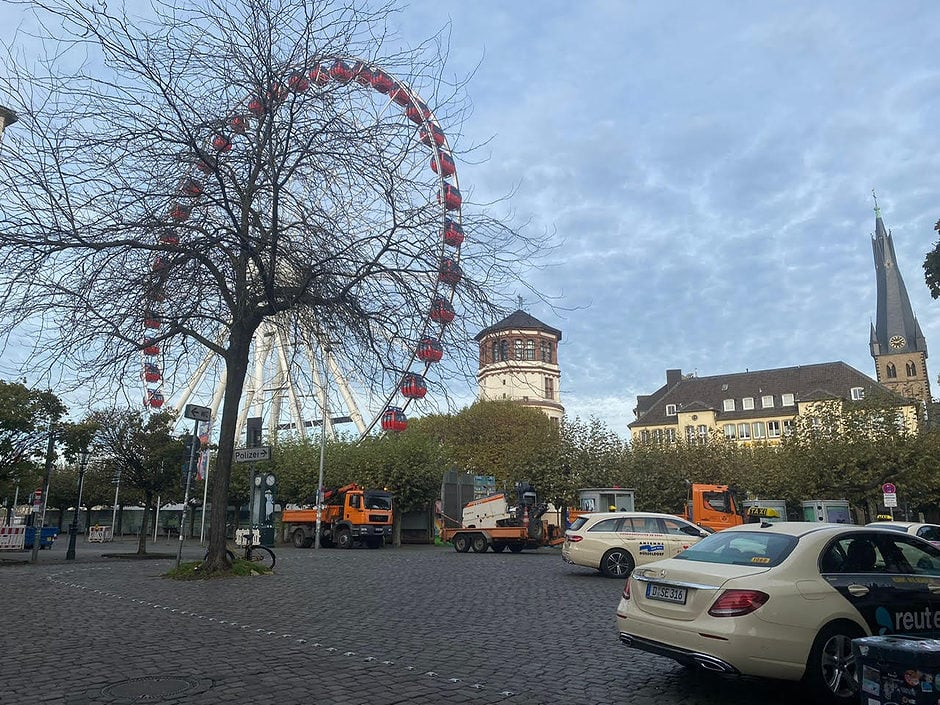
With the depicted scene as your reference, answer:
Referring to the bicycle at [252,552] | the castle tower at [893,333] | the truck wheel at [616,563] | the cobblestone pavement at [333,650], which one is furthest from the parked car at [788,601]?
the castle tower at [893,333]

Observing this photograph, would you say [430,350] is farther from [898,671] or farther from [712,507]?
[712,507]

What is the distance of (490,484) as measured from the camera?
39.5 m

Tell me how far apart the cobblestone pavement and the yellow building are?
74.5 metres

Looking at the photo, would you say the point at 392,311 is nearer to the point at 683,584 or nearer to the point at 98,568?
the point at 683,584

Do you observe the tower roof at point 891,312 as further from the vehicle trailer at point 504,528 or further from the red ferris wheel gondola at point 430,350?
the red ferris wheel gondola at point 430,350

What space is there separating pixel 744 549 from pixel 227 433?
12908 millimetres

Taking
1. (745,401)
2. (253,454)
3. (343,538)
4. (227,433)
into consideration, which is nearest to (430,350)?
(227,433)

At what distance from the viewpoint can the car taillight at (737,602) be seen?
5676mm

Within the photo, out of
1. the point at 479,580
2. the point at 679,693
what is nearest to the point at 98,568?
the point at 479,580

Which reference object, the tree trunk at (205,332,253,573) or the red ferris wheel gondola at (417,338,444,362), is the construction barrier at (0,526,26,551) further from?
the red ferris wheel gondola at (417,338,444,362)

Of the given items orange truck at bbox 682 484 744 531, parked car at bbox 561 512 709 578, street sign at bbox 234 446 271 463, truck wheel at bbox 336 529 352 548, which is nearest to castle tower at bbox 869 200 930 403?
orange truck at bbox 682 484 744 531

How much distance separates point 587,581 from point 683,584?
10.9 meters

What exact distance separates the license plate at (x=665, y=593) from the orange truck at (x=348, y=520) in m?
30.3

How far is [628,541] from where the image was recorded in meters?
17.4
